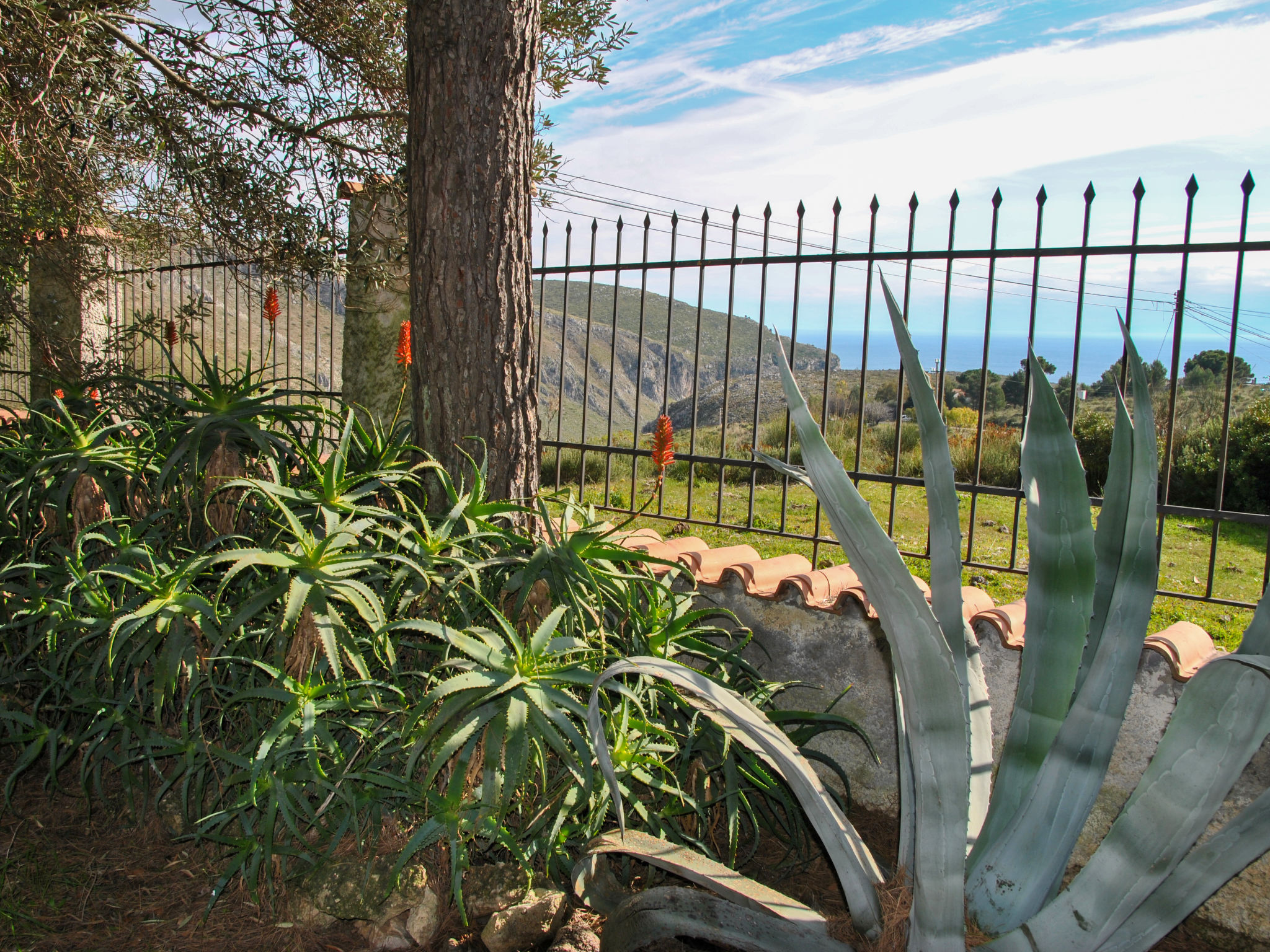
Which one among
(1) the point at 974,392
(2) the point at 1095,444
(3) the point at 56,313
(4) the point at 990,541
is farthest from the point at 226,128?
(1) the point at 974,392

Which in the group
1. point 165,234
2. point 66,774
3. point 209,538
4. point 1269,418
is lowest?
point 66,774

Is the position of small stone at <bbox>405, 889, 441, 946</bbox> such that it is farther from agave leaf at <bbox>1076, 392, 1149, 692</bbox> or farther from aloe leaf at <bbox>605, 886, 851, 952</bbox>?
agave leaf at <bbox>1076, 392, 1149, 692</bbox>

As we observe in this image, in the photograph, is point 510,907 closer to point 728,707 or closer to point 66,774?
point 728,707

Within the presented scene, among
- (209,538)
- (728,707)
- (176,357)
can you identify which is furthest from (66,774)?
(176,357)

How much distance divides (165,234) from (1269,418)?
35.4ft

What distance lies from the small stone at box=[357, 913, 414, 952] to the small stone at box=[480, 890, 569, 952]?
0.20 metres

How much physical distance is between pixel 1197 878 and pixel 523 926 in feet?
4.66

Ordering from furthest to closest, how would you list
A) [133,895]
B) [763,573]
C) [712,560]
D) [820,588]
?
[712,560], [763,573], [820,588], [133,895]

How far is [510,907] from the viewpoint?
77.9 inches

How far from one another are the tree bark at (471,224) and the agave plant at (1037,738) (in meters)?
1.38

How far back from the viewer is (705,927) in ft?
5.47

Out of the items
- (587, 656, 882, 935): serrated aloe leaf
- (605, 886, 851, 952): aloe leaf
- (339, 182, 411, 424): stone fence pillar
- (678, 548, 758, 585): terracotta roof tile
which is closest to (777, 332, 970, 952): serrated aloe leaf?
(587, 656, 882, 935): serrated aloe leaf

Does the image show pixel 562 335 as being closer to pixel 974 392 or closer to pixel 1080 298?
pixel 1080 298

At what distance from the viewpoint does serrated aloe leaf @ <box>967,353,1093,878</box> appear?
5.96 ft
